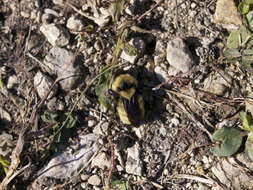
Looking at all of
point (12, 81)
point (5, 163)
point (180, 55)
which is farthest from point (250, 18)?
point (5, 163)

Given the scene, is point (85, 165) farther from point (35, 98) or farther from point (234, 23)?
point (234, 23)

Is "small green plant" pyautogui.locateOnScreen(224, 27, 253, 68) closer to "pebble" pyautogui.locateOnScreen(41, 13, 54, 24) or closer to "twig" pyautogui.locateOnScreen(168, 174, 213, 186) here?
"twig" pyautogui.locateOnScreen(168, 174, 213, 186)

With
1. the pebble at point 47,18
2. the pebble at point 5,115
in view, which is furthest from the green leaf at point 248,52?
the pebble at point 5,115

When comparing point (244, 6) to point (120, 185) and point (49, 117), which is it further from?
point (49, 117)

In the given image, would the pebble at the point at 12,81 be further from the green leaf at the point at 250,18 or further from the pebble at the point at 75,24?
the green leaf at the point at 250,18

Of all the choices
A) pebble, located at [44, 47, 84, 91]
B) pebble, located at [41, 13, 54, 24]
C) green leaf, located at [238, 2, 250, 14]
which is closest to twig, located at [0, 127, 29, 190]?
pebble, located at [44, 47, 84, 91]

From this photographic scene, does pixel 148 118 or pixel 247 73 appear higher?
pixel 247 73

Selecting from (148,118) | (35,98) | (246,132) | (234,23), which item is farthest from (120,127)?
(234,23)
